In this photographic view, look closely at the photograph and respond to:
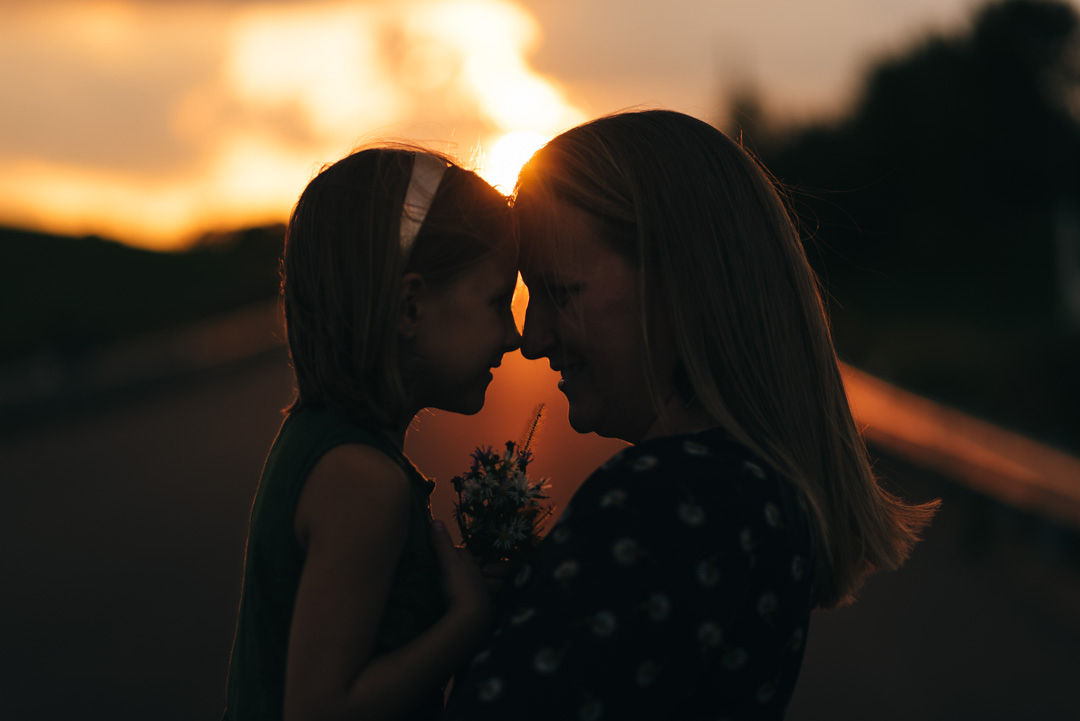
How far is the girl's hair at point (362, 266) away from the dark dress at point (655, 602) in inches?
21.5

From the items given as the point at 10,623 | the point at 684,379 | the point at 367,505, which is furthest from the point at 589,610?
the point at 10,623

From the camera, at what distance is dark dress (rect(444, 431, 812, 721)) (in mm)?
1684

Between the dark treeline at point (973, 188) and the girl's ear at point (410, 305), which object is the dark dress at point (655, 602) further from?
the dark treeline at point (973, 188)

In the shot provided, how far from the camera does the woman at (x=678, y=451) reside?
5.61 feet

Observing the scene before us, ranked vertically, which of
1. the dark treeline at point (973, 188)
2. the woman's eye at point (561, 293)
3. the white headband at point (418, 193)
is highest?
the white headband at point (418, 193)

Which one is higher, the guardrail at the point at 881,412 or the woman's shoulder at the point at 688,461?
the woman's shoulder at the point at 688,461

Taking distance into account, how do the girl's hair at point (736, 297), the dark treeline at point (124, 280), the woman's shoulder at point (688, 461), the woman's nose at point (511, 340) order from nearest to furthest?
the woman's shoulder at point (688, 461) → the girl's hair at point (736, 297) → the woman's nose at point (511, 340) → the dark treeline at point (124, 280)

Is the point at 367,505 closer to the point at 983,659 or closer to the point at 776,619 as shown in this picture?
the point at 776,619

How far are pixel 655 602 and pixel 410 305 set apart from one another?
0.87 m

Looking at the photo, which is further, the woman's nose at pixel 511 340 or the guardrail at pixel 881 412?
the guardrail at pixel 881 412

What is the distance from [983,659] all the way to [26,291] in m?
51.7

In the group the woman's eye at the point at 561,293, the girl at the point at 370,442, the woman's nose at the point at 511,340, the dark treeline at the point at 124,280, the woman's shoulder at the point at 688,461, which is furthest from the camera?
the dark treeline at the point at 124,280

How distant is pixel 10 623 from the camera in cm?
→ 845

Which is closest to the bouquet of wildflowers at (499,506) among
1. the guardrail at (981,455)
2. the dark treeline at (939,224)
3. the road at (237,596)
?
the road at (237,596)
